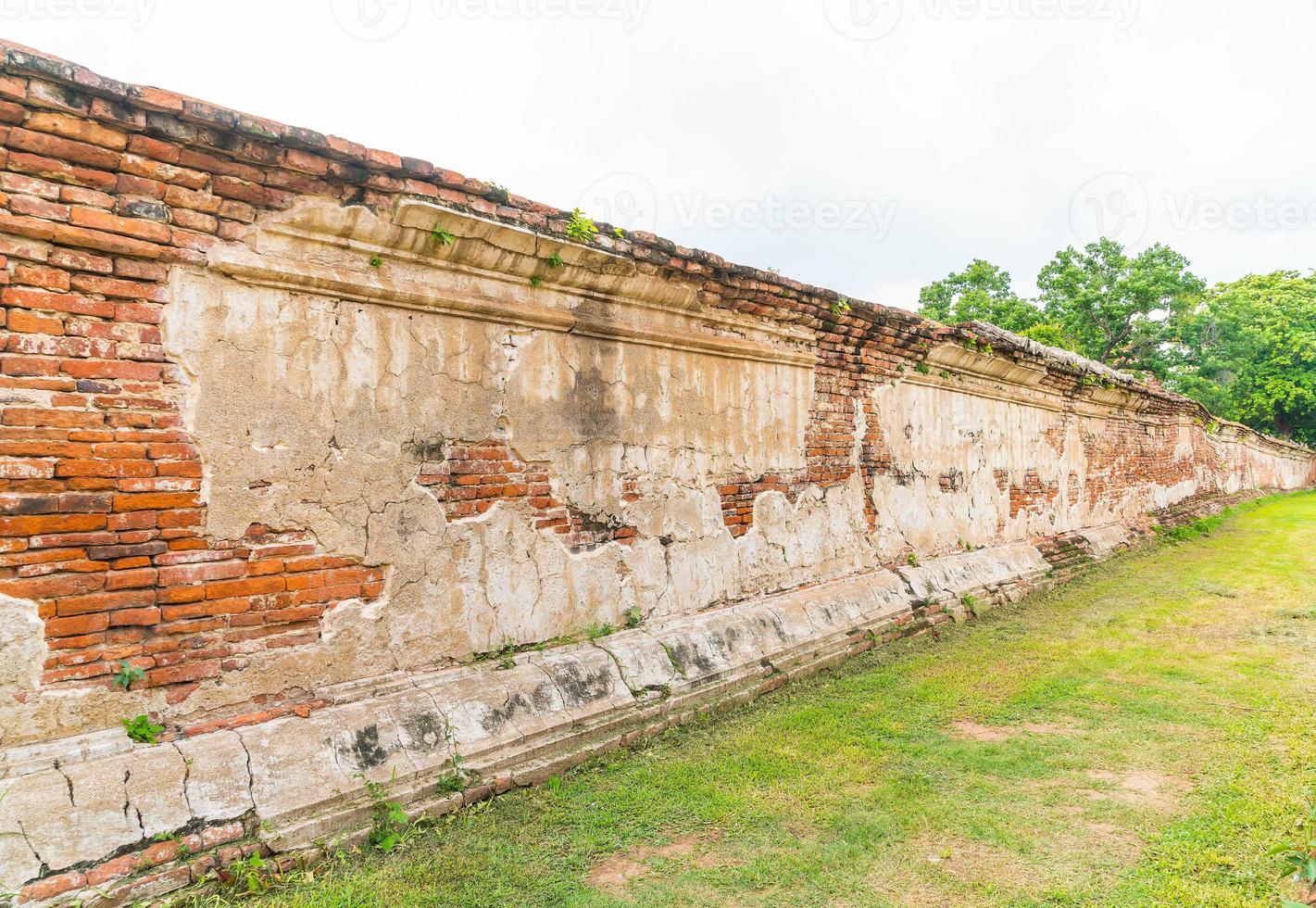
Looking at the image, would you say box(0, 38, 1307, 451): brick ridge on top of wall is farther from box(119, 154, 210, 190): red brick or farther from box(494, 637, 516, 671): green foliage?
box(494, 637, 516, 671): green foliage

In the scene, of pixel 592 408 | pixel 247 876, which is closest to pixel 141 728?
pixel 247 876

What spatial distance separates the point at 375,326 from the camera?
10.2 ft

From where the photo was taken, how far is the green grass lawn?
2.40 meters

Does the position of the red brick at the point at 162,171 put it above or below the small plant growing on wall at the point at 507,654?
above

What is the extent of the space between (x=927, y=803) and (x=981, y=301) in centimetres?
3062

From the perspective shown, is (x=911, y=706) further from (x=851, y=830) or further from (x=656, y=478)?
(x=656, y=478)

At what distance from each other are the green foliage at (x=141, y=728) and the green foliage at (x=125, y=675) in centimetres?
12

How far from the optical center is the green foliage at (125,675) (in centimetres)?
241

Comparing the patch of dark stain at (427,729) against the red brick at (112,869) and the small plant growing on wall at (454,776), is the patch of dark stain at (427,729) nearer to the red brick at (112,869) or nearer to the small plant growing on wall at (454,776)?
the small plant growing on wall at (454,776)

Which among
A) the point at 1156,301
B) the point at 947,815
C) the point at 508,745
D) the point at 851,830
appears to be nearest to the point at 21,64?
the point at 508,745

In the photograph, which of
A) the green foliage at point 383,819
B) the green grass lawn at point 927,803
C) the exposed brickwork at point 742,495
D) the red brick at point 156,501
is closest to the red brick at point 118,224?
the red brick at point 156,501

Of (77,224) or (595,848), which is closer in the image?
(77,224)

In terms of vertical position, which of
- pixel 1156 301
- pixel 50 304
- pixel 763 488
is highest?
pixel 1156 301

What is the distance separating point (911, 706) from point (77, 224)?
15.2 feet
